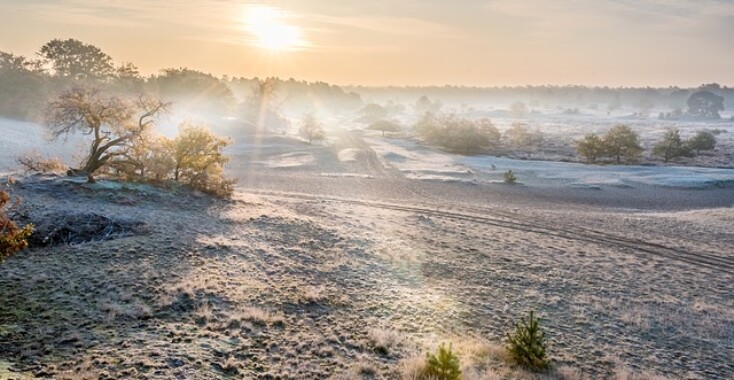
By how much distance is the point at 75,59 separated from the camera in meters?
76.0

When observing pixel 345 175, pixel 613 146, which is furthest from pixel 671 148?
pixel 345 175

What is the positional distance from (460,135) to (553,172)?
25.9 m

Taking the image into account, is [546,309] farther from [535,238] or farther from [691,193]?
[691,193]

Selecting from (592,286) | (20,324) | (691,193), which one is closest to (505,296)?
(592,286)

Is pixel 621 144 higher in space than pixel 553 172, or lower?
higher

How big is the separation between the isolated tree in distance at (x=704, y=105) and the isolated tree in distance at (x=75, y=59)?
597ft

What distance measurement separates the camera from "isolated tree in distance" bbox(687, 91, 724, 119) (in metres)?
158

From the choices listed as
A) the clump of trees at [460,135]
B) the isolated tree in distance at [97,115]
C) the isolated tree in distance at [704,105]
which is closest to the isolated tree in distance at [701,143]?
the clump of trees at [460,135]

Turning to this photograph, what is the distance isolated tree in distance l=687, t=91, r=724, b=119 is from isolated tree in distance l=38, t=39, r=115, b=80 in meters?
182

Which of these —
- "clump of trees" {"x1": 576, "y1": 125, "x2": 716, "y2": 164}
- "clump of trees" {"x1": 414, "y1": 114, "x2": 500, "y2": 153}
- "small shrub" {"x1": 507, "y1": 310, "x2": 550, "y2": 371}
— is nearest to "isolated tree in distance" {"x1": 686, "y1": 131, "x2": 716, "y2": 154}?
"clump of trees" {"x1": 576, "y1": 125, "x2": 716, "y2": 164}

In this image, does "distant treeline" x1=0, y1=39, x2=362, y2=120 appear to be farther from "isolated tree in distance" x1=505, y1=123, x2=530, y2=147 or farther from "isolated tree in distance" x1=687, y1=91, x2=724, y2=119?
"isolated tree in distance" x1=687, y1=91, x2=724, y2=119

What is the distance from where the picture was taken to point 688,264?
21.1 metres

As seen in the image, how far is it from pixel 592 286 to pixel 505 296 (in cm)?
428

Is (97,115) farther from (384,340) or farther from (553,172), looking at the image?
(553,172)
